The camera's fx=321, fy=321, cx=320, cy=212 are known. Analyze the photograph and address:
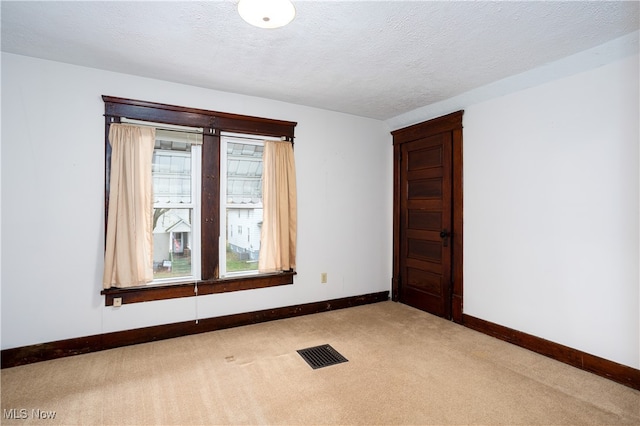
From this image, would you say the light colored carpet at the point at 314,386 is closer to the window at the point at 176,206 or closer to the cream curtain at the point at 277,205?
the window at the point at 176,206

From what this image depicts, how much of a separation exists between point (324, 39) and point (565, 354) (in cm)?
327

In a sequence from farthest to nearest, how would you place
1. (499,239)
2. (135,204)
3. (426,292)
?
(426,292), (499,239), (135,204)

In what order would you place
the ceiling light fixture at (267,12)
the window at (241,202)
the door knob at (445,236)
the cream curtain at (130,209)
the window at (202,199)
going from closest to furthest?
1. the ceiling light fixture at (267,12)
2. the cream curtain at (130,209)
3. the window at (202,199)
4. the window at (241,202)
5. the door knob at (445,236)

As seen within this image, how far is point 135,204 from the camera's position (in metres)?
3.05

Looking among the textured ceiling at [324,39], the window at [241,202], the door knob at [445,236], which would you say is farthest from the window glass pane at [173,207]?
the door knob at [445,236]

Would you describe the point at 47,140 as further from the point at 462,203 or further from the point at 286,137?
the point at 462,203

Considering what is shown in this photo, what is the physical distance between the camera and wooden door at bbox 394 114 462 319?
3.80 m

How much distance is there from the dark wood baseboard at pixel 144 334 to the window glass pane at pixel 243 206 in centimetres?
54

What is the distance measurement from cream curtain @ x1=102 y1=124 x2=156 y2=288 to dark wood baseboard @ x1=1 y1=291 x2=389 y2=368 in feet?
1.63

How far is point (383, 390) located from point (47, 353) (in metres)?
2.81

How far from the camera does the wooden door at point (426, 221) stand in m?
3.80

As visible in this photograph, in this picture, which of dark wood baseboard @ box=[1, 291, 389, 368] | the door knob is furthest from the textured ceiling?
dark wood baseboard @ box=[1, 291, 389, 368]

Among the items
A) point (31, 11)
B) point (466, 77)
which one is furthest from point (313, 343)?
point (31, 11)

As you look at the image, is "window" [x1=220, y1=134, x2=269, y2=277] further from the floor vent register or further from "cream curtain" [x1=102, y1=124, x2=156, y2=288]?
the floor vent register
